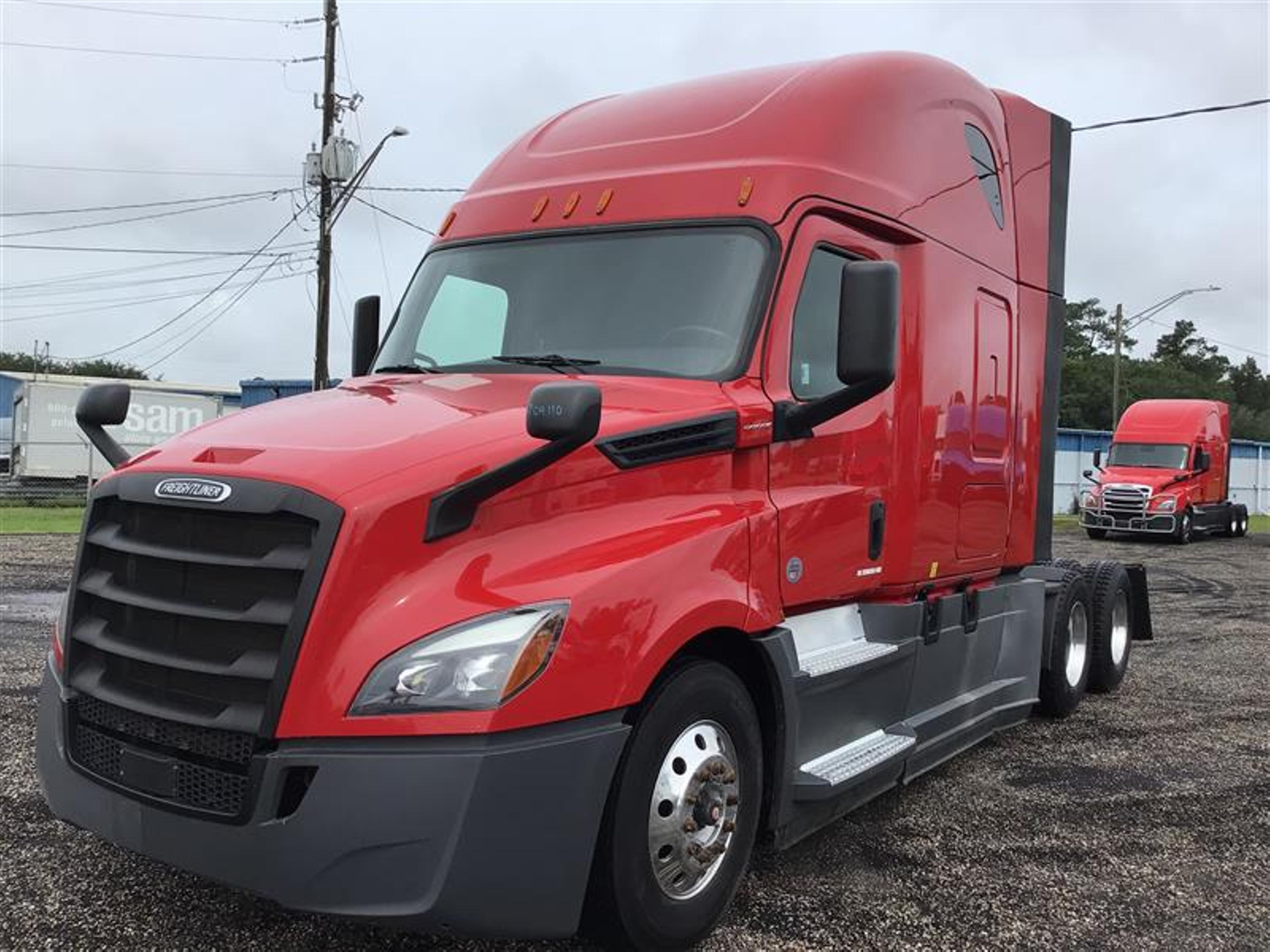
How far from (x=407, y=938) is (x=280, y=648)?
123cm

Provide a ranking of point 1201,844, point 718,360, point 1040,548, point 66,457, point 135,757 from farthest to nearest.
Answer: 1. point 66,457
2. point 1040,548
3. point 1201,844
4. point 718,360
5. point 135,757

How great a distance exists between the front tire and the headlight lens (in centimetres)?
51

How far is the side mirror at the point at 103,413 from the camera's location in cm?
395

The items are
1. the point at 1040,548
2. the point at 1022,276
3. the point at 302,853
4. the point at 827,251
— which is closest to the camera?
the point at 302,853

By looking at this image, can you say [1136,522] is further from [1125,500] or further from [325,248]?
[325,248]

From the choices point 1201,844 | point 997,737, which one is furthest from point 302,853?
point 997,737

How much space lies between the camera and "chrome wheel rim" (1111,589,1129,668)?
25.7 feet

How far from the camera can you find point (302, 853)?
2.86 meters

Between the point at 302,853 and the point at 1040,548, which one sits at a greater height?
the point at 1040,548

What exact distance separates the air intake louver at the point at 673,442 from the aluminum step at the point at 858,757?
128cm

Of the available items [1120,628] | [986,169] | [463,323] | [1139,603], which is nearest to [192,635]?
[463,323]

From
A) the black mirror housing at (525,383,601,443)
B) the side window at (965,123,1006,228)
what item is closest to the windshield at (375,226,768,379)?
the black mirror housing at (525,383,601,443)

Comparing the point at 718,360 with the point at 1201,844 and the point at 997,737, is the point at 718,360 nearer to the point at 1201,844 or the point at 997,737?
the point at 1201,844

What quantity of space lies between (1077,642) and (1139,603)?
47.8 inches
